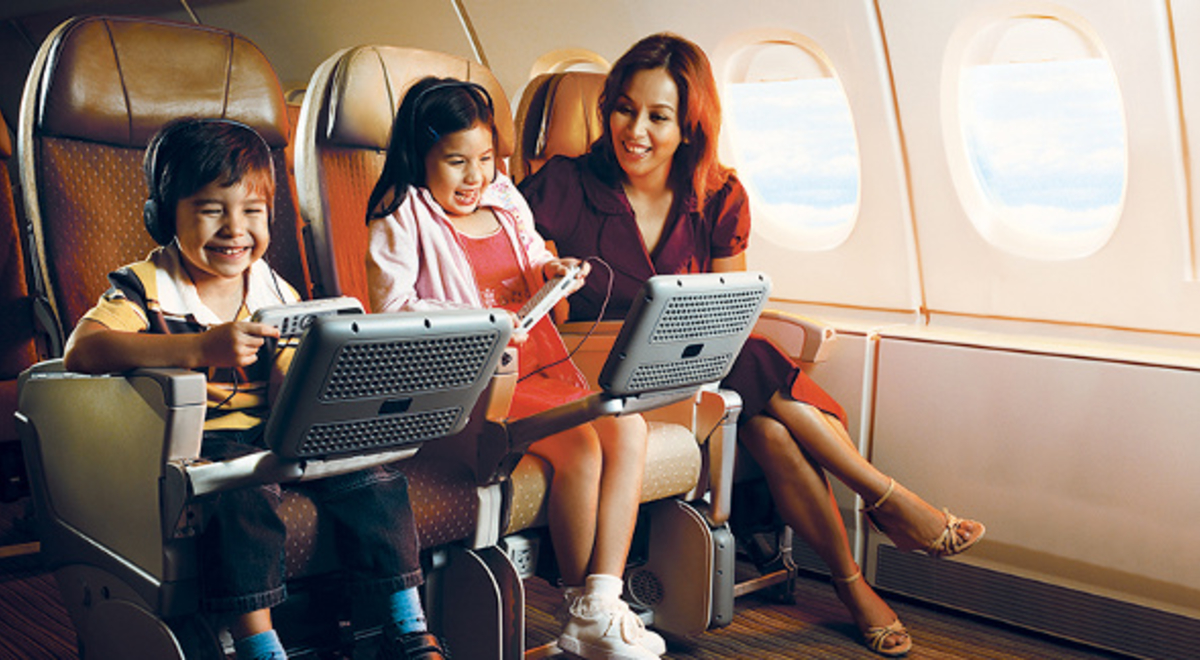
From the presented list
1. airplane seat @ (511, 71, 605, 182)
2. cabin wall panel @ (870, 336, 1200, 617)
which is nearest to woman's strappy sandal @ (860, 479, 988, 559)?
cabin wall panel @ (870, 336, 1200, 617)

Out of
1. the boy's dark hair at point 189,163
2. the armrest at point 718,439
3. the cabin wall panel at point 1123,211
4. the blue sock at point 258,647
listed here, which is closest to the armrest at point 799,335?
the armrest at point 718,439

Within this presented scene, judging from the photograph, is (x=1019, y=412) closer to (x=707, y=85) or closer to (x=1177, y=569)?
(x=1177, y=569)

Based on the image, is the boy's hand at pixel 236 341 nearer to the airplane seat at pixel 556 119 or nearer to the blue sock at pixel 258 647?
the blue sock at pixel 258 647

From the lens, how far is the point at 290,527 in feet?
6.42

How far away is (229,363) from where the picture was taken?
1.81 meters

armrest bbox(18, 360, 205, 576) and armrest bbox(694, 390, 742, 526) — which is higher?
armrest bbox(18, 360, 205, 576)

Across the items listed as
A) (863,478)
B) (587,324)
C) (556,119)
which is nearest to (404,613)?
(587,324)

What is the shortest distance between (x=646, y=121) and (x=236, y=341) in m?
1.34

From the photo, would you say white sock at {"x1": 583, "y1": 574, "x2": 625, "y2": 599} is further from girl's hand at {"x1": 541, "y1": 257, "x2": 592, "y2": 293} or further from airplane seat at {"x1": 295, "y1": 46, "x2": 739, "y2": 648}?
girl's hand at {"x1": 541, "y1": 257, "x2": 592, "y2": 293}

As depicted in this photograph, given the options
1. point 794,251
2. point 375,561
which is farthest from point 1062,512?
point 375,561

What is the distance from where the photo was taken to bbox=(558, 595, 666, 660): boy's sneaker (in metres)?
2.31

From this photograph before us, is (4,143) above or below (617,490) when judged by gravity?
above

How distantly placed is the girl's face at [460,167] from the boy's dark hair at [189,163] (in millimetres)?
441

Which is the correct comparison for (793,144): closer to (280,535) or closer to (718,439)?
(718,439)
